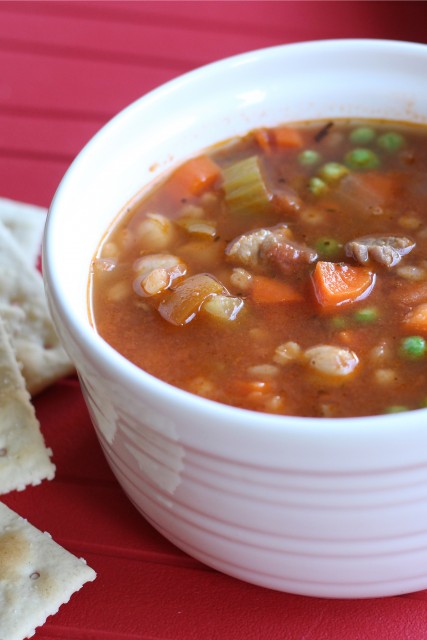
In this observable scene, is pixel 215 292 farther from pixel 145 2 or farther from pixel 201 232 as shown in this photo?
pixel 145 2

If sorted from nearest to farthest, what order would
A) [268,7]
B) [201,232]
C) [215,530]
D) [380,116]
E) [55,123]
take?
[215,530]
[201,232]
[380,116]
[55,123]
[268,7]

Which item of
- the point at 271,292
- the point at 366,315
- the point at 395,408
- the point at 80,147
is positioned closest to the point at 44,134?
the point at 80,147

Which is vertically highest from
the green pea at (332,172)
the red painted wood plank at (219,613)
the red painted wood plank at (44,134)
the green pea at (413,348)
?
the green pea at (413,348)

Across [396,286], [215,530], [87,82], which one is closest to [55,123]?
[87,82]

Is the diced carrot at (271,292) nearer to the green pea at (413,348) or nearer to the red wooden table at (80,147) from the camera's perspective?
the green pea at (413,348)

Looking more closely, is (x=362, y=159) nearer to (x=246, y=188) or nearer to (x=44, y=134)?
(x=246, y=188)

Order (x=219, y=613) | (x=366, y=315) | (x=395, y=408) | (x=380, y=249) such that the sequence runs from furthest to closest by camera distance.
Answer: (x=380, y=249)
(x=366, y=315)
(x=219, y=613)
(x=395, y=408)

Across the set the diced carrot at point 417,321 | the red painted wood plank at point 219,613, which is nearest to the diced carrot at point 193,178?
the diced carrot at point 417,321
